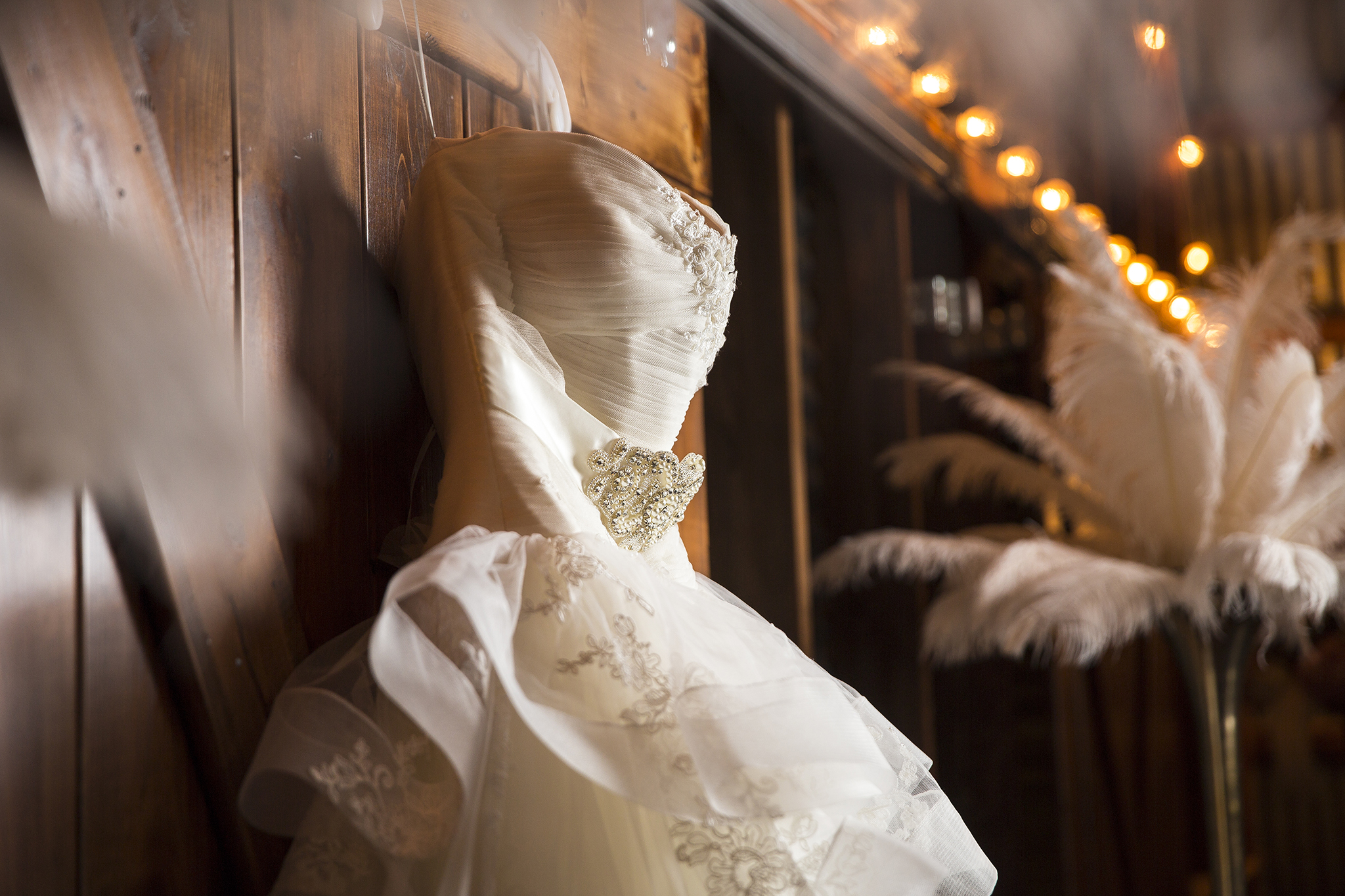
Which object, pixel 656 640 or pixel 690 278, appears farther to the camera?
pixel 690 278

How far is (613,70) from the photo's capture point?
1331 mm

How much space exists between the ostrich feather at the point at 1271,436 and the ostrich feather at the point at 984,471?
319 millimetres

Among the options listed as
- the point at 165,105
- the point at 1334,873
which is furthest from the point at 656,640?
A: the point at 1334,873

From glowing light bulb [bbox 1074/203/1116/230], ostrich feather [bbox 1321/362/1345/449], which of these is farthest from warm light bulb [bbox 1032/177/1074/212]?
ostrich feather [bbox 1321/362/1345/449]

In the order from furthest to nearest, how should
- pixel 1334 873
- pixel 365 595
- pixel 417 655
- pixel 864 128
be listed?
pixel 1334 873 → pixel 864 128 → pixel 365 595 → pixel 417 655

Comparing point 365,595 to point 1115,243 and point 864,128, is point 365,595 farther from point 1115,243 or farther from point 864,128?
point 1115,243

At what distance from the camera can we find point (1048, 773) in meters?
3.15

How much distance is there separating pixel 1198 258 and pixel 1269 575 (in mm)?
2357

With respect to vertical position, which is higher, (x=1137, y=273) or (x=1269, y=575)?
(x=1137, y=273)

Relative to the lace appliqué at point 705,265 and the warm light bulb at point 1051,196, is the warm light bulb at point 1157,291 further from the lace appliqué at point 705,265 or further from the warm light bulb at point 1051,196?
the lace appliqué at point 705,265

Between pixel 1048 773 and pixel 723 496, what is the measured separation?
69.9 inches

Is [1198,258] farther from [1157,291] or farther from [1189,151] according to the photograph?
[1157,291]

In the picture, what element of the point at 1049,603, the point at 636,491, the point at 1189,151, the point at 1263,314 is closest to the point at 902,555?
the point at 1049,603

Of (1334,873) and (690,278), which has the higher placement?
(690,278)
